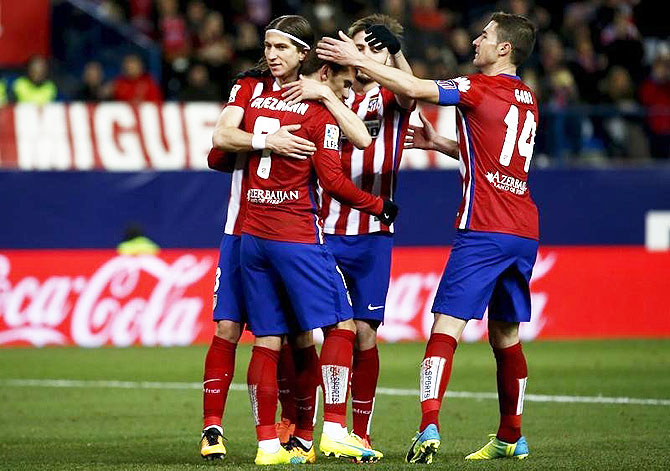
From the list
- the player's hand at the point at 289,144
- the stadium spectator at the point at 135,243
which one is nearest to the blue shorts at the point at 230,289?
the player's hand at the point at 289,144

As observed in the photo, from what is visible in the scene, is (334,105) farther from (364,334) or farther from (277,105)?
(364,334)

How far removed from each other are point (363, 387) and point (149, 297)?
8297mm

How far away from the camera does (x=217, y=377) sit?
7926 millimetres

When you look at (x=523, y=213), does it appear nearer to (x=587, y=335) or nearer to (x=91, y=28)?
(x=587, y=335)

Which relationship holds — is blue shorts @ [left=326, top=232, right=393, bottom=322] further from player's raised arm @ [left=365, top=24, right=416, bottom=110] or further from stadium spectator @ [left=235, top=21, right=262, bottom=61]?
stadium spectator @ [left=235, top=21, right=262, bottom=61]

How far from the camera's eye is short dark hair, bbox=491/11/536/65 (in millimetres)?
7738

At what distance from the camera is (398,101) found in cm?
821

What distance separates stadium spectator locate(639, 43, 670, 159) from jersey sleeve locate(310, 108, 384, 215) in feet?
41.4

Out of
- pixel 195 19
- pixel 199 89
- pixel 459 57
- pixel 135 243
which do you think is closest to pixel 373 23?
pixel 135 243

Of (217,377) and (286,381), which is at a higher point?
(217,377)

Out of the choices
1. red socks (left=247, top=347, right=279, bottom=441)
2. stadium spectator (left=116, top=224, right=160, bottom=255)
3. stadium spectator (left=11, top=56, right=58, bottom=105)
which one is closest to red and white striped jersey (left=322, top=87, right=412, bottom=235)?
red socks (left=247, top=347, right=279, bottom=441)

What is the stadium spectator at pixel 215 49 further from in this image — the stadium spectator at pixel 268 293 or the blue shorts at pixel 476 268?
the blue shorts at pixel 476 268

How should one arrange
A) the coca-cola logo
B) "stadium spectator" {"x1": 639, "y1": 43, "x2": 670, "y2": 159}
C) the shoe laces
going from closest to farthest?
1. the shoe laces
2. the coca-cola logo
3. "stadium spectator" {"x1": 639, "y1": 43, "x2": 670, "y2": 159}

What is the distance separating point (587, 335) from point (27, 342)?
6579 millimetres
